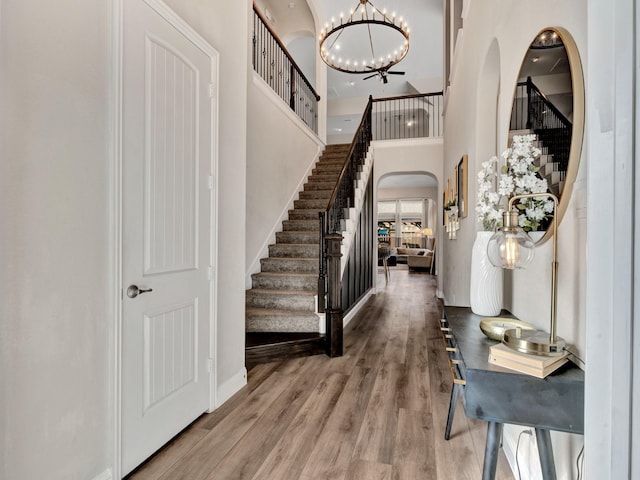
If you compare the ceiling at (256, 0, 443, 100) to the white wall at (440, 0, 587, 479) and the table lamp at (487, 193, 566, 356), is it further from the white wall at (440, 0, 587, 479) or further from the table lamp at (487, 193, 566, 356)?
the table lamp at (487, 193, 566, 356)

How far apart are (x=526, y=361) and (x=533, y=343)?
0.11 m

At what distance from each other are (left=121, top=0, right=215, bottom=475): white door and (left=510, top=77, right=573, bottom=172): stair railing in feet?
6.32

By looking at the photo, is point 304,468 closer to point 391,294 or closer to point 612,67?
point 612,67

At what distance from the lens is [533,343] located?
4.12 ft

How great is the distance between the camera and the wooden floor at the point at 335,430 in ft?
6.12

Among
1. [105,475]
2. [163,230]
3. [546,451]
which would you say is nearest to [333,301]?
[163,230]

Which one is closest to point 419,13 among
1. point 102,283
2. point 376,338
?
point 376,338

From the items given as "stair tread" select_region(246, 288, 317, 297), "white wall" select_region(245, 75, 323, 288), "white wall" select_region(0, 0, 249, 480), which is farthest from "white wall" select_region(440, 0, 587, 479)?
"white wall" select_region(245, 75, 323, 288)

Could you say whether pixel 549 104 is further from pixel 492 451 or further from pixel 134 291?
pixel 134 291

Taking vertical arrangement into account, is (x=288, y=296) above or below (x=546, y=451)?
above

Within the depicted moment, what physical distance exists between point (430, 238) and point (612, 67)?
14.7 meters

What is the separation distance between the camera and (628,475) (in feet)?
1.85

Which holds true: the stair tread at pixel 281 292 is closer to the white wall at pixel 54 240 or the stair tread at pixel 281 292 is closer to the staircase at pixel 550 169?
the white wall at pixel 54 240

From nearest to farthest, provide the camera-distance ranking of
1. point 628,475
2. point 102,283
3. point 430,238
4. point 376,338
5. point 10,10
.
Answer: point 628,475 → point 10,10 → point 102,283 → point 376,338 → point 430,238
